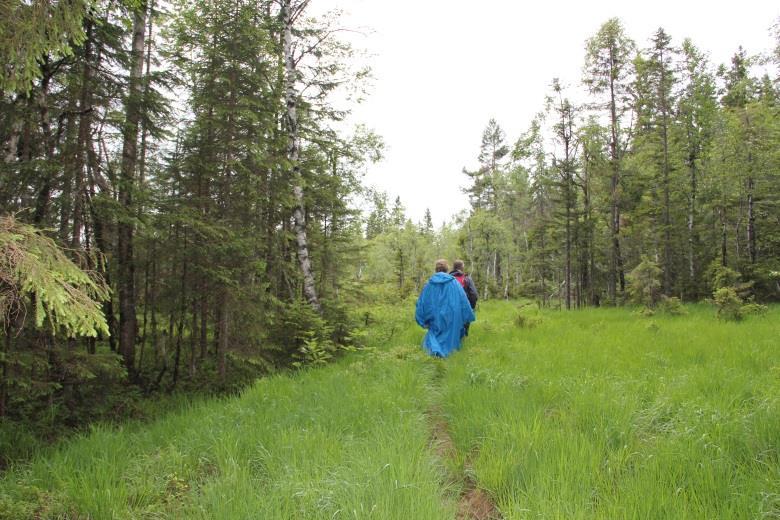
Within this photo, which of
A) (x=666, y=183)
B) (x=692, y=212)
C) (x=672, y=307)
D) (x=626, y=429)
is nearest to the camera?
(x=626, y=429)

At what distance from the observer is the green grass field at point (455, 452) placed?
96.8 inches

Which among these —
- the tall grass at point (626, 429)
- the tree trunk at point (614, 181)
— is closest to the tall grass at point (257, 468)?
the tall grass at point (626, 429)

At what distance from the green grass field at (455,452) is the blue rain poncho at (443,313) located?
2.07 metres

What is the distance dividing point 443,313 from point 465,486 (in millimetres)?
4872

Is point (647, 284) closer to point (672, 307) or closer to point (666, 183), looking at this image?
point (672, 307)

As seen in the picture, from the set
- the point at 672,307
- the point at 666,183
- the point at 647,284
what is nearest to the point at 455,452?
the point at 672,307

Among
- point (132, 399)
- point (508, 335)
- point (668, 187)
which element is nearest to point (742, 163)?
point (668, 187)

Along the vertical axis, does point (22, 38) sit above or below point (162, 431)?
above

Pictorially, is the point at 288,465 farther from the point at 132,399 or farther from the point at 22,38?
the point at 132,399

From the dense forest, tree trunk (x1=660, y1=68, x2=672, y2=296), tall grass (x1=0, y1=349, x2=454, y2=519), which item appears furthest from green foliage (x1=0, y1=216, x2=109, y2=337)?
tree trunk (x1=660, y1=68, x2=672, y2=296)

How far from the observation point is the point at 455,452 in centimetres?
354

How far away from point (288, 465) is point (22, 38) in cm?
408

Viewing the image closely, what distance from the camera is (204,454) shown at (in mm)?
3441

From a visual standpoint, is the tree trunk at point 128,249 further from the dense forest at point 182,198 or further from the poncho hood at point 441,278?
the poncho hood at point 441,278
